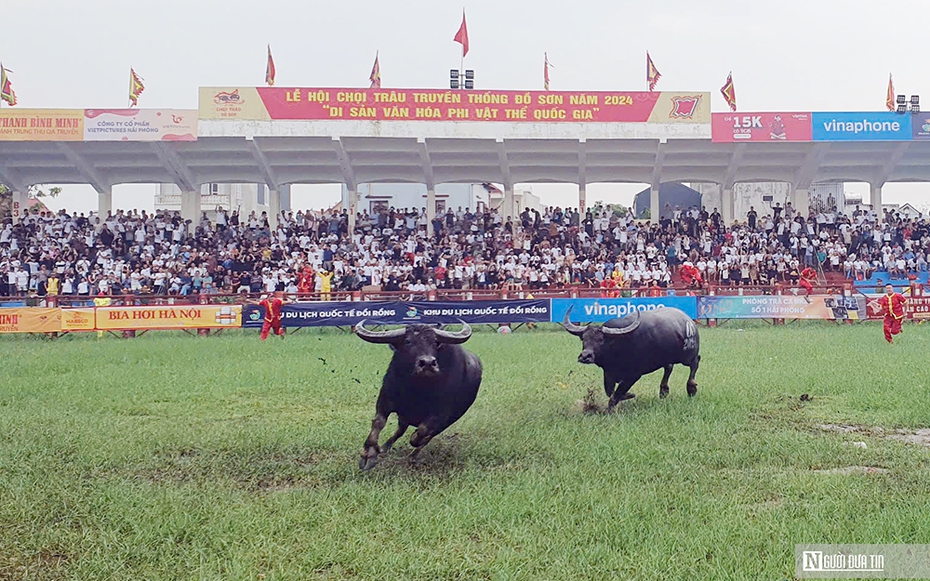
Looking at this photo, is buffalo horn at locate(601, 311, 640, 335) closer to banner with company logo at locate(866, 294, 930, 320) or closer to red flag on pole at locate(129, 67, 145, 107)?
banner with company logo at locate(866, 294, 930, 320)

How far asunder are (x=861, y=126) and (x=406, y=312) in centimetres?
1904

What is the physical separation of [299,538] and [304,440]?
2957mm

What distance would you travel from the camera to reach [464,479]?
6.75 meters

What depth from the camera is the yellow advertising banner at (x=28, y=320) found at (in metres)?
20.2

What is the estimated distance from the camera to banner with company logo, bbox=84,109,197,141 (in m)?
28.2

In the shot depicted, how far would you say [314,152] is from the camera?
30.9 meters

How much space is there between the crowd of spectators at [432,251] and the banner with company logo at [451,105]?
3.91 meters

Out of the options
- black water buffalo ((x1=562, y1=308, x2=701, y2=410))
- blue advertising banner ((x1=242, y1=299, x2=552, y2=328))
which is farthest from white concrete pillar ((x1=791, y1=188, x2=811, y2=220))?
black water buffalo ((x1=562, y1=308, x2=701, y2=410))

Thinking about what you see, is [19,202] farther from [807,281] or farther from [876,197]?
[876,197]

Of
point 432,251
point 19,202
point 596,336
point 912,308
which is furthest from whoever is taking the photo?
point 19,202

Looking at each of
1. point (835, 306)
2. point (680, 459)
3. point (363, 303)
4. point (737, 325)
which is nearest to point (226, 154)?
point (363, 303)

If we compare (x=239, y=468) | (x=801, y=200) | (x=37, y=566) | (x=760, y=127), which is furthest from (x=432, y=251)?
(x=37, y=566)

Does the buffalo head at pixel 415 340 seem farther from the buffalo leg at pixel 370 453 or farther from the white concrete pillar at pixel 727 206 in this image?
the white concrete pillar at pixel 727 206

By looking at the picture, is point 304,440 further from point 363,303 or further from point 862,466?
point 363,303
